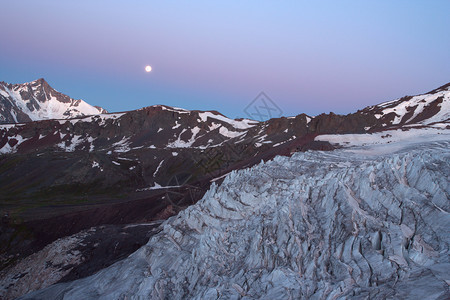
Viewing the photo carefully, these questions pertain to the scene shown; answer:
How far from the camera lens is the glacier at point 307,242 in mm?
17328

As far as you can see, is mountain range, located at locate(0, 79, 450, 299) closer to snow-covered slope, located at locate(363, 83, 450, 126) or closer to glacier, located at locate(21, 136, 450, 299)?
glacier, located at locate(21, 136, 450, 299)

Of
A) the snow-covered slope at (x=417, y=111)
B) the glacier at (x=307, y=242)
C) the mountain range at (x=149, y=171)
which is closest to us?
the glacier at (x=307, y=242)

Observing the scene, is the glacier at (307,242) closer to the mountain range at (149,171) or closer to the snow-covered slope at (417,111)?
the mountain range at (149,171)

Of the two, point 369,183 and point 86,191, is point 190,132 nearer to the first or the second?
point 86,191

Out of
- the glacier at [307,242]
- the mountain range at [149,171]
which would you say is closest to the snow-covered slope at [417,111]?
the mountain range at [149,171]

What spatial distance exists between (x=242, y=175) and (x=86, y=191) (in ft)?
252

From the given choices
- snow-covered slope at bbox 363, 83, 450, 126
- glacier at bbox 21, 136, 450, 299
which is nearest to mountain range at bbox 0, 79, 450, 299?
glacier at bbox 21, 136, 450, 299

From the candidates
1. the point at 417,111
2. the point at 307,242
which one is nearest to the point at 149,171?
the point at 417,111

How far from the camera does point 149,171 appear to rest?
368 ft

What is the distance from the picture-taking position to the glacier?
17.3m

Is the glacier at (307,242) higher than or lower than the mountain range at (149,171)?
lower

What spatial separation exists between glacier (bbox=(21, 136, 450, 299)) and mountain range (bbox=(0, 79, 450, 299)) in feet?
0.90

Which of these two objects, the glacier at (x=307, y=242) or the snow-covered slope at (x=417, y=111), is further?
the snow-covered slope at (x=417, y=111)

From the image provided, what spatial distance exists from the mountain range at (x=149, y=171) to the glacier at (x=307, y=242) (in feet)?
0.90
